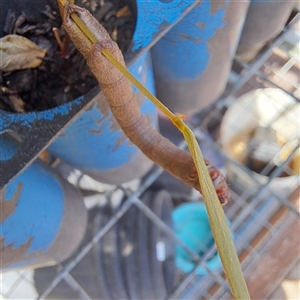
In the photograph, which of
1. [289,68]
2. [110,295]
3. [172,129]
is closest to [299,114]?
[289,68]

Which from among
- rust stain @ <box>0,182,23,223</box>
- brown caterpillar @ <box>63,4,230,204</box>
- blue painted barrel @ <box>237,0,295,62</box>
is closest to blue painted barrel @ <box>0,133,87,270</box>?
rust stain @ <box>0,182,23,223</box>

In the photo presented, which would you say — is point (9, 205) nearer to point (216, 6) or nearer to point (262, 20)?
point (216, 6)

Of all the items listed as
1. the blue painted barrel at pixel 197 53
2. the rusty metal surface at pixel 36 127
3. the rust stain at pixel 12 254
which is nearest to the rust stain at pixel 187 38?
the blue painted barrel at pixel 197 53

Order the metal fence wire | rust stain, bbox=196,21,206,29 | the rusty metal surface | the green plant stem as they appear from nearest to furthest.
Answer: the green plant stem → the rusty metal surface → rust stain, bbox=196,21,206,29 → the metal fence wire

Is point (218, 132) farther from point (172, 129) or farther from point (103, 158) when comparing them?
point (103, 158)

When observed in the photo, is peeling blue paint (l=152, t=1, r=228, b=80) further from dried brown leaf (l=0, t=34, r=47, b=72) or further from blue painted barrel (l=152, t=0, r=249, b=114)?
dried brown leaf (l=0, t=34, r=47, b=72)

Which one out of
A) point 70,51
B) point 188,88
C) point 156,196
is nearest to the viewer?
point 70,51

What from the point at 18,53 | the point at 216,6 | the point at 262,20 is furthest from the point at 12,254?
the point at 262,20
